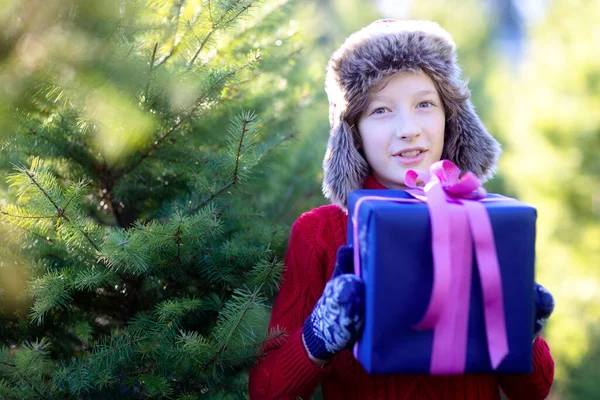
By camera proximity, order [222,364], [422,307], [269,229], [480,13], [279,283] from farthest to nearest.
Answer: [480,13]
[269,229]
[279,283]
[222,364]
[422,307]

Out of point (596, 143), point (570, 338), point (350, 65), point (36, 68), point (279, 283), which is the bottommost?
point (570, 338)

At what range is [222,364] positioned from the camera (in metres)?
1.47

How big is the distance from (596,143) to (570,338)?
1.51 m

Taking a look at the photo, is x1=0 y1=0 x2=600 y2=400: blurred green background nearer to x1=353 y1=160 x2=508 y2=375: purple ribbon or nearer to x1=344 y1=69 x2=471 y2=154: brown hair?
x1=344 y1=69 x2=471 y2=154: brown hair

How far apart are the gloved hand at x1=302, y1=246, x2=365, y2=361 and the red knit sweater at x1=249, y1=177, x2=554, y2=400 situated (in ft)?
0.21

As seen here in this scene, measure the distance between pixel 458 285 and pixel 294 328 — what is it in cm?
47

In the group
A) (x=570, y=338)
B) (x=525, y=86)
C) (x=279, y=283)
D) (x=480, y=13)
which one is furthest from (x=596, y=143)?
(x=480, y=13)

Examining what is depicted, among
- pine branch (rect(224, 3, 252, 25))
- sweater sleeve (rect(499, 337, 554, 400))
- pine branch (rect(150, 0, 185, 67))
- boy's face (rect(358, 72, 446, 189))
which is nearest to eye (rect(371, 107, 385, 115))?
boy's face (rect(358, 72, 446, 189))

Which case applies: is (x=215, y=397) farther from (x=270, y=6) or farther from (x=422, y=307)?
(x=270, y=6)

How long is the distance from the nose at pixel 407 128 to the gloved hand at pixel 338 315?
0.37 m

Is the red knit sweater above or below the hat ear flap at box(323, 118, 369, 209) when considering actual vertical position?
below

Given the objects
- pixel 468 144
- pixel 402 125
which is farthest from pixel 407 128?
pixel 468 144

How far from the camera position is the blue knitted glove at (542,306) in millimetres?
1374

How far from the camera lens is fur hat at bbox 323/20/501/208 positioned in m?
1.60
